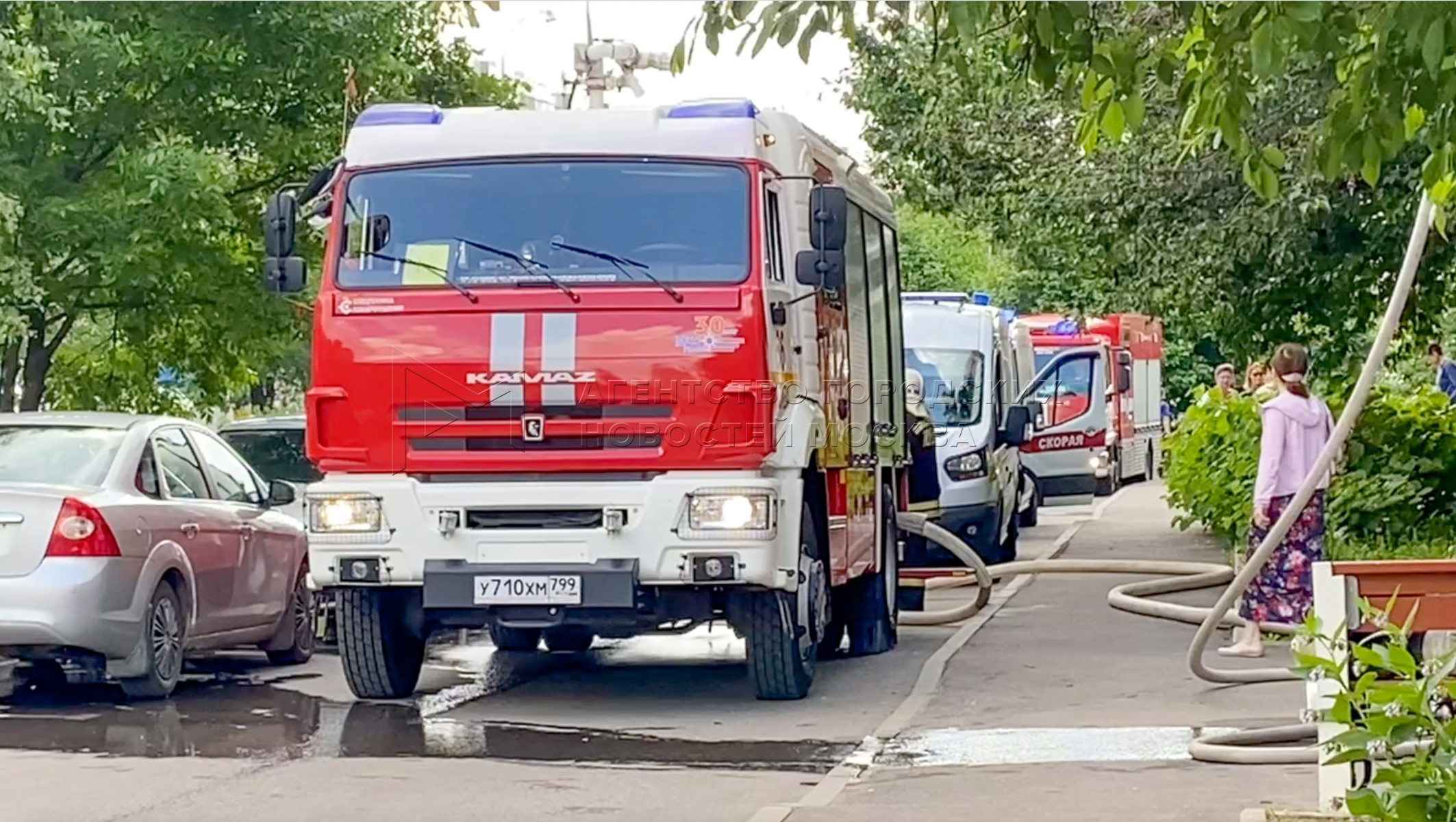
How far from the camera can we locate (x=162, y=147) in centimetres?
1609

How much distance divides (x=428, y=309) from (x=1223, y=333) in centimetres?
1008

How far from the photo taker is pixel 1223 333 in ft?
63.9

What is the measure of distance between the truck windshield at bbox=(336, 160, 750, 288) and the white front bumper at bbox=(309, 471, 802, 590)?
39.2 inches

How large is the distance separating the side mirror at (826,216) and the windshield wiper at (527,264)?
4.15ft

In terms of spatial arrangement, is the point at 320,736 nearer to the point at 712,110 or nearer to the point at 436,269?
the point at 436,269

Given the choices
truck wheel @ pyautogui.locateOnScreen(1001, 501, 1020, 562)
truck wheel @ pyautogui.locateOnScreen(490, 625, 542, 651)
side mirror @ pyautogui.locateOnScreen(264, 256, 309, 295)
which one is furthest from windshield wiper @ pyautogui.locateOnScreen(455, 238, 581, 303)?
truck wheel @ pyautogui.locateOnScreen(1001, 501, 1020, 562)

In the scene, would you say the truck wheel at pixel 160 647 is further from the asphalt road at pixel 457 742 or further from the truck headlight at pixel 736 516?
the truck headlight at pixel 736 516

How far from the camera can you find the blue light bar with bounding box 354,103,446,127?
1170 centimetres

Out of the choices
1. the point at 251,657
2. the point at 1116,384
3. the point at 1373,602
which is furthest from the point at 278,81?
the point at 1116,384

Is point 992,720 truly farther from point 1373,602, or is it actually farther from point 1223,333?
point 1223,333

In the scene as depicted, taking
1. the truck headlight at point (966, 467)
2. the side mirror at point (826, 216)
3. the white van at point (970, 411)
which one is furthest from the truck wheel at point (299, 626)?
the truck headlight at point (966, 467)

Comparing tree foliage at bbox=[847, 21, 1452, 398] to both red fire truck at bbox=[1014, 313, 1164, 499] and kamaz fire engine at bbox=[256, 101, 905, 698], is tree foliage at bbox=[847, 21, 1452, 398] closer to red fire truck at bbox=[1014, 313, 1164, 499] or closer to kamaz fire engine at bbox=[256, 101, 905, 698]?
red fire truck at bbox=[1014, 313, 1164, 499]

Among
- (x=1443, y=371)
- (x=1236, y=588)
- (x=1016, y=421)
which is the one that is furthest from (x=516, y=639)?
(x=1443, y=371)

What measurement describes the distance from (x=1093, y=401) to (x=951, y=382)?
929cm
